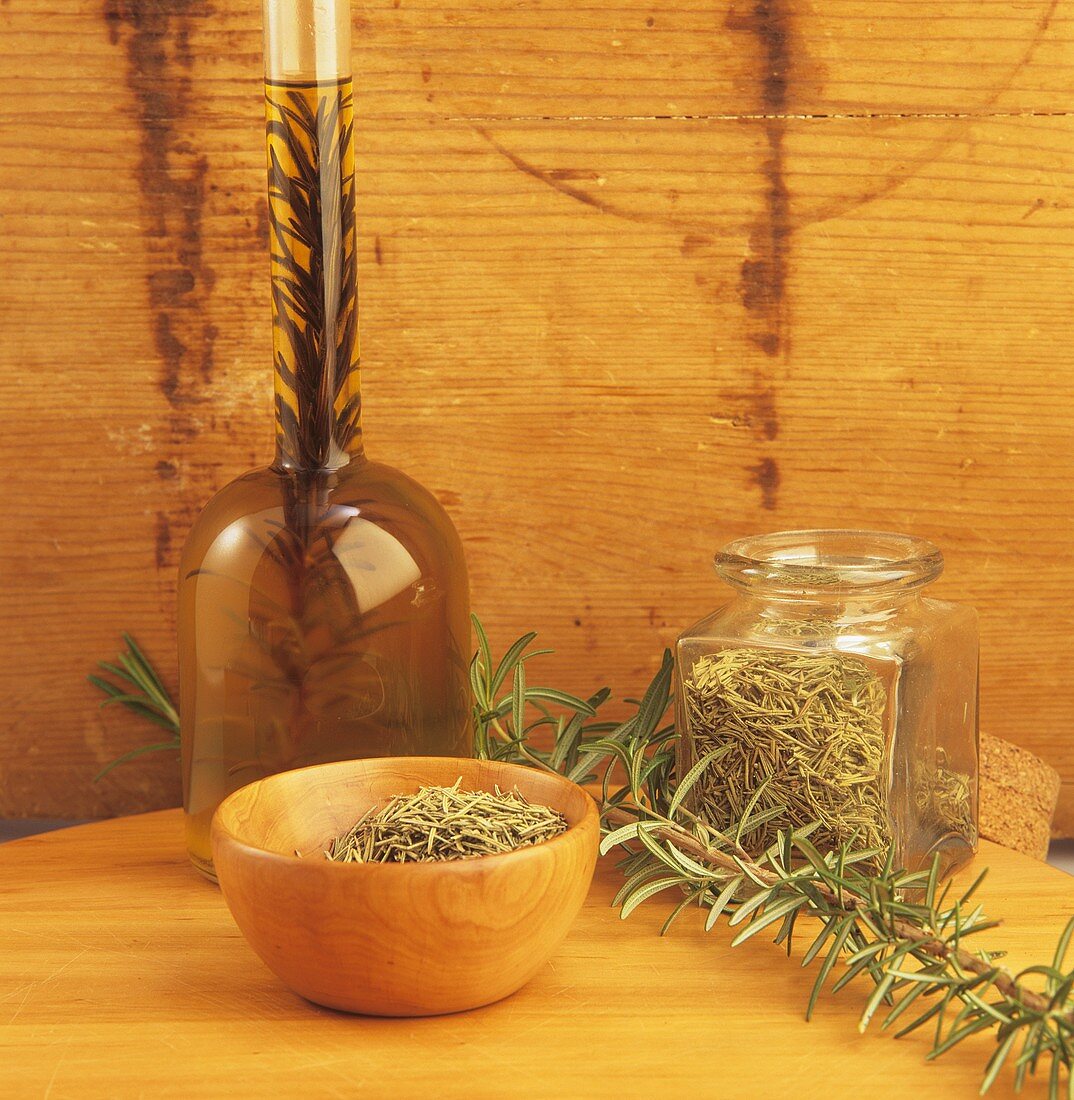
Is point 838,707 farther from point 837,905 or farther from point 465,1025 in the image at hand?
point 465,1025

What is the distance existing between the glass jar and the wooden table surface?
0.05m

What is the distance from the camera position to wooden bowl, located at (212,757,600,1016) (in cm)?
39

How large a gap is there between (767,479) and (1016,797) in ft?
0.65

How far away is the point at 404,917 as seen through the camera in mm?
389

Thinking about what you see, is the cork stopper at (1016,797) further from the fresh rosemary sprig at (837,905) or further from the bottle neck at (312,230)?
the bottle neck at (312,230)

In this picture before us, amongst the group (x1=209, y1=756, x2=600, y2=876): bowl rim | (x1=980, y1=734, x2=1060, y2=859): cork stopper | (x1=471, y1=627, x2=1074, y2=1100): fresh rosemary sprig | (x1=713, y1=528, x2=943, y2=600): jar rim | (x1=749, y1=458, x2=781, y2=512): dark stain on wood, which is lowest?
(x1=980, y1=734, x2=1060, y2=859): cork stopper

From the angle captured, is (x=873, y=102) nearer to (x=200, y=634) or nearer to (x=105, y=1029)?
(x=200, y=634)

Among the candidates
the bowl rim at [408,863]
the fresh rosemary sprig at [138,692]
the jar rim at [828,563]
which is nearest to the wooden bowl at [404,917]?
the bowl rim at [408,863]

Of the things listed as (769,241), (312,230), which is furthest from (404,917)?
(769,241)

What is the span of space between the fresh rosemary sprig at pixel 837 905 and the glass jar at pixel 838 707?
11 mm

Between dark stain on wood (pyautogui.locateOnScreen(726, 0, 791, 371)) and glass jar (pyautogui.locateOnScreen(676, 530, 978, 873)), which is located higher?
dark stain on wood (pyautogui.locateOnScreen(726, 0, 791, 371))

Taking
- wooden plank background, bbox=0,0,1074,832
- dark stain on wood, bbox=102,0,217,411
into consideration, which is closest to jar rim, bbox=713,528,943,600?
wooden plank background, bbox=0,0,1074,832

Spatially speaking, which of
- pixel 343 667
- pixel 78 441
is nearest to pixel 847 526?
pixel 343 667

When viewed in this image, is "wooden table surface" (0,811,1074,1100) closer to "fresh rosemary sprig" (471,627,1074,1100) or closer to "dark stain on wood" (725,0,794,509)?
"fresh rosemary sprig" (471,627,1074,1100)
